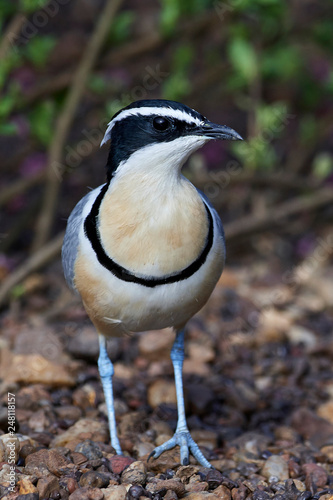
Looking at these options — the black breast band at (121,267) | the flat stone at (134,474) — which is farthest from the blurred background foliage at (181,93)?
the flat stone at (134,474)

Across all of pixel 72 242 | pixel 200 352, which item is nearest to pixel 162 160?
pixel 72 242

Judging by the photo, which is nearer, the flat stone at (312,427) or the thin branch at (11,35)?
the flat stone at (312,427)

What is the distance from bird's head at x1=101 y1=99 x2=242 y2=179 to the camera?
2.90 meters

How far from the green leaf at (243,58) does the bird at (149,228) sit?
242cm

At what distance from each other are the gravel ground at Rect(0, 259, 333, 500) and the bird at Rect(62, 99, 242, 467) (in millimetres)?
667

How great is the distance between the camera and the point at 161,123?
9.55ft

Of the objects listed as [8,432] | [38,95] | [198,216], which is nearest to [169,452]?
[8,432]

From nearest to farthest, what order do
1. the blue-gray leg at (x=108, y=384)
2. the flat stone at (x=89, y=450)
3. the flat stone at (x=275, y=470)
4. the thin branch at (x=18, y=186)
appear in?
the flat stone at (x=89, y=450) → the flat stone at (x=275, y=470) → the blue-gray leg at (x=108, y=384) → the thin branch at (x=18, y=186)

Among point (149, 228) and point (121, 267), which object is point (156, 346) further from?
point (149, 228)

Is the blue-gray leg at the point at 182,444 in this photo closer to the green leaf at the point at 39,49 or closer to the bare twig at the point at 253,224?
the bare twig at the point at 253,224

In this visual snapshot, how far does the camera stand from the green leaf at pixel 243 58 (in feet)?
17.5

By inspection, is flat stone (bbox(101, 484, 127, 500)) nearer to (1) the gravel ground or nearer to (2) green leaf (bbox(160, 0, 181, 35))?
(1) the gravel ground

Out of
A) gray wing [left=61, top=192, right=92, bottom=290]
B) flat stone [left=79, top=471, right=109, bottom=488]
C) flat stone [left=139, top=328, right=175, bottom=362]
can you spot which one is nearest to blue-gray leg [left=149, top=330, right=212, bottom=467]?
flat stone [left=79, top=471, right=109, bottom=488]
